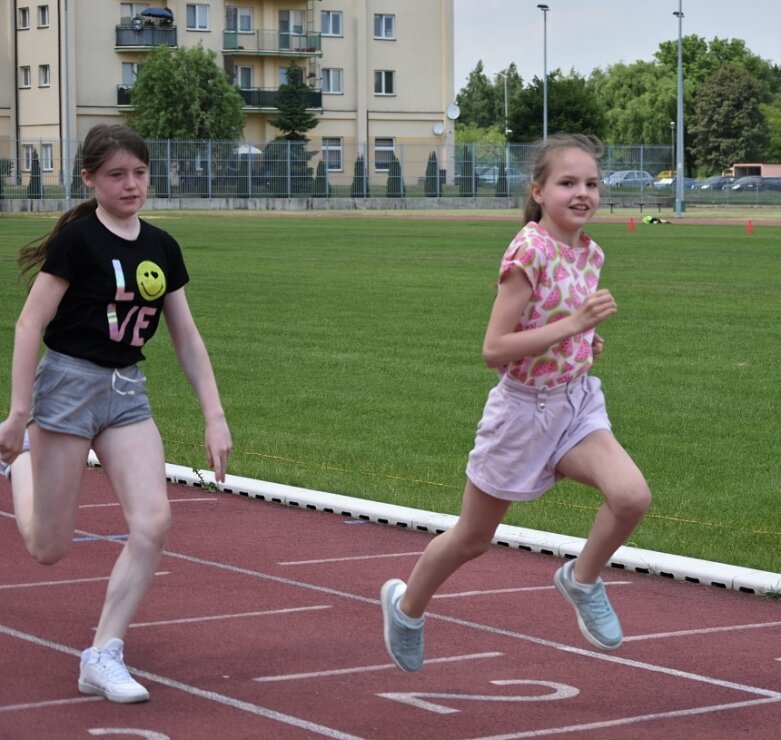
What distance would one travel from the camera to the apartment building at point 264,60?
81.5m

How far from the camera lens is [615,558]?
26.5ft

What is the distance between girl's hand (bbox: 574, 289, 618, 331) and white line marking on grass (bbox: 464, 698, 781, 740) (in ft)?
4.35

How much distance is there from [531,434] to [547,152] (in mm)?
995

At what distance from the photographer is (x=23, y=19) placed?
83.2 meters

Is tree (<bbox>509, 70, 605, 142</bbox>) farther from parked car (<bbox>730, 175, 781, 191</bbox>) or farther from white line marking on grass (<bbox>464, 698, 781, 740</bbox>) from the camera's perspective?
white line marking on grass (<bbox>464, 698, 781, 740</bbox>)

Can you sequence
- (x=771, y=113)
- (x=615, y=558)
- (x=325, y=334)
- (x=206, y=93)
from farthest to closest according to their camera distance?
(x=771, y=113) < (x=206, y=93) < (x=325, y=334) < (x=615, y=558)

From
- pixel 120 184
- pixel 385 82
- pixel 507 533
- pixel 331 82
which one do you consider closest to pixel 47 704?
pixel 120 184

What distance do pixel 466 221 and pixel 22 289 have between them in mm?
32840

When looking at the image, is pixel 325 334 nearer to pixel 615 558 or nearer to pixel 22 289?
pixel 22 289

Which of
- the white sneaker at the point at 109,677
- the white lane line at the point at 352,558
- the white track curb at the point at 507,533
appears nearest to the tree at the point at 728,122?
the white track curb at the point at 507,533

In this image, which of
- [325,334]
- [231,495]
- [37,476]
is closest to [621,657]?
[37,476]

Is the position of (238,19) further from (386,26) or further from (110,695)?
(110,695)

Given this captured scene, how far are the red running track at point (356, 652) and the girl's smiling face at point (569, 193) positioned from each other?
1.65 m

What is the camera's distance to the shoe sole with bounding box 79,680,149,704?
5.39 meters
